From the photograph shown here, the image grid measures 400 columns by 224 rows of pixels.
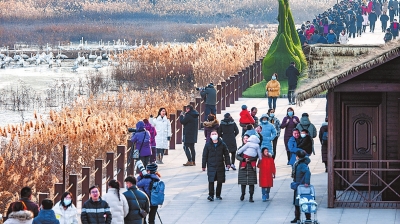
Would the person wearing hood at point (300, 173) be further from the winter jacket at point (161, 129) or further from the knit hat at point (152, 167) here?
the winter jacket at point (161, 129)

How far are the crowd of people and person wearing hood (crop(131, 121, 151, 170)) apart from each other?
1784 cm

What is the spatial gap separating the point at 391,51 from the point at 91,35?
51.8m

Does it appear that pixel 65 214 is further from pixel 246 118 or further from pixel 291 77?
pixel 291 77

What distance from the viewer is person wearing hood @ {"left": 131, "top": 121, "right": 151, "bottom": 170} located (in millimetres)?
25812

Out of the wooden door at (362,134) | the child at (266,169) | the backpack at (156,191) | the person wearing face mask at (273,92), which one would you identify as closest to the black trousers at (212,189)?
the child at (266,169)

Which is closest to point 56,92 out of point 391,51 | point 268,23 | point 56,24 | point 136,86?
point 136,86

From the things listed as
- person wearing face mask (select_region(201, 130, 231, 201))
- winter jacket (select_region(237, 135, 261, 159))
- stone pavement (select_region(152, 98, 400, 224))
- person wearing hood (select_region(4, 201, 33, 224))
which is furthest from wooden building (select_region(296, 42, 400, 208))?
person wearing hood (select_region(4, 201, 33, 224))

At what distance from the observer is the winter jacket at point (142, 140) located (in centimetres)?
2581

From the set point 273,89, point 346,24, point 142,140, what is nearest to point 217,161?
point 142,140

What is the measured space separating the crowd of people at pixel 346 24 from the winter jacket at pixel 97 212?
25424 millimetres

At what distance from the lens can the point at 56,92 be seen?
4544cm

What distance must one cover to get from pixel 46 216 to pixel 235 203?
22.5 feet

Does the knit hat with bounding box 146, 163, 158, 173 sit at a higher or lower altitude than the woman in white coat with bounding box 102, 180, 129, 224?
higher

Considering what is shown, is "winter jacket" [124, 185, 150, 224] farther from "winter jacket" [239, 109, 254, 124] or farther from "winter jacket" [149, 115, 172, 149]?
"winter jacket" [239, 109, 254, 124]
